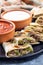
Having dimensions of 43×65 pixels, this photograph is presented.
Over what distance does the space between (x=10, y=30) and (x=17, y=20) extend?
0.14m

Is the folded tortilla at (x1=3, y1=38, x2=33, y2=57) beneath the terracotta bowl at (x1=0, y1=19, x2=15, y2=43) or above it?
beneath

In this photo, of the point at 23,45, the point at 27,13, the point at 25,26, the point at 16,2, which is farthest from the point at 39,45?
the point at 16,2

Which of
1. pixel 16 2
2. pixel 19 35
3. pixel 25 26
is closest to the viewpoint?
pixel 19 35

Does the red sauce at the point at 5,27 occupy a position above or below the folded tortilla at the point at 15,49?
above

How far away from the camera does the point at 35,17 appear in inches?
48.9

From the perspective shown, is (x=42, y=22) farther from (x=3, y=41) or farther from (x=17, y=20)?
(x=3, y=41)

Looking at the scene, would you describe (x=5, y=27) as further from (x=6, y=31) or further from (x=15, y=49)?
(x=15, y=49)

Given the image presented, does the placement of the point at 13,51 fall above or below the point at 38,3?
below

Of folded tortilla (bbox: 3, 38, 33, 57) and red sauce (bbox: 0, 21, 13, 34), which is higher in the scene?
red sauce (bbox: 0, 21, 13, 34)

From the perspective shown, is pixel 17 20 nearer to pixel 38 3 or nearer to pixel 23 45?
pixel 23 45

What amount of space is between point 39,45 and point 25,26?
194 millimetres

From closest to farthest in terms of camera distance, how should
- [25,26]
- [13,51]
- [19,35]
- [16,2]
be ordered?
[13,51] < [19,35] < [25,26] < [16,2]

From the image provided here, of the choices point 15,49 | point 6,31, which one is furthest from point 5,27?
point 15,49

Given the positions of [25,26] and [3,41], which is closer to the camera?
[3,41]
